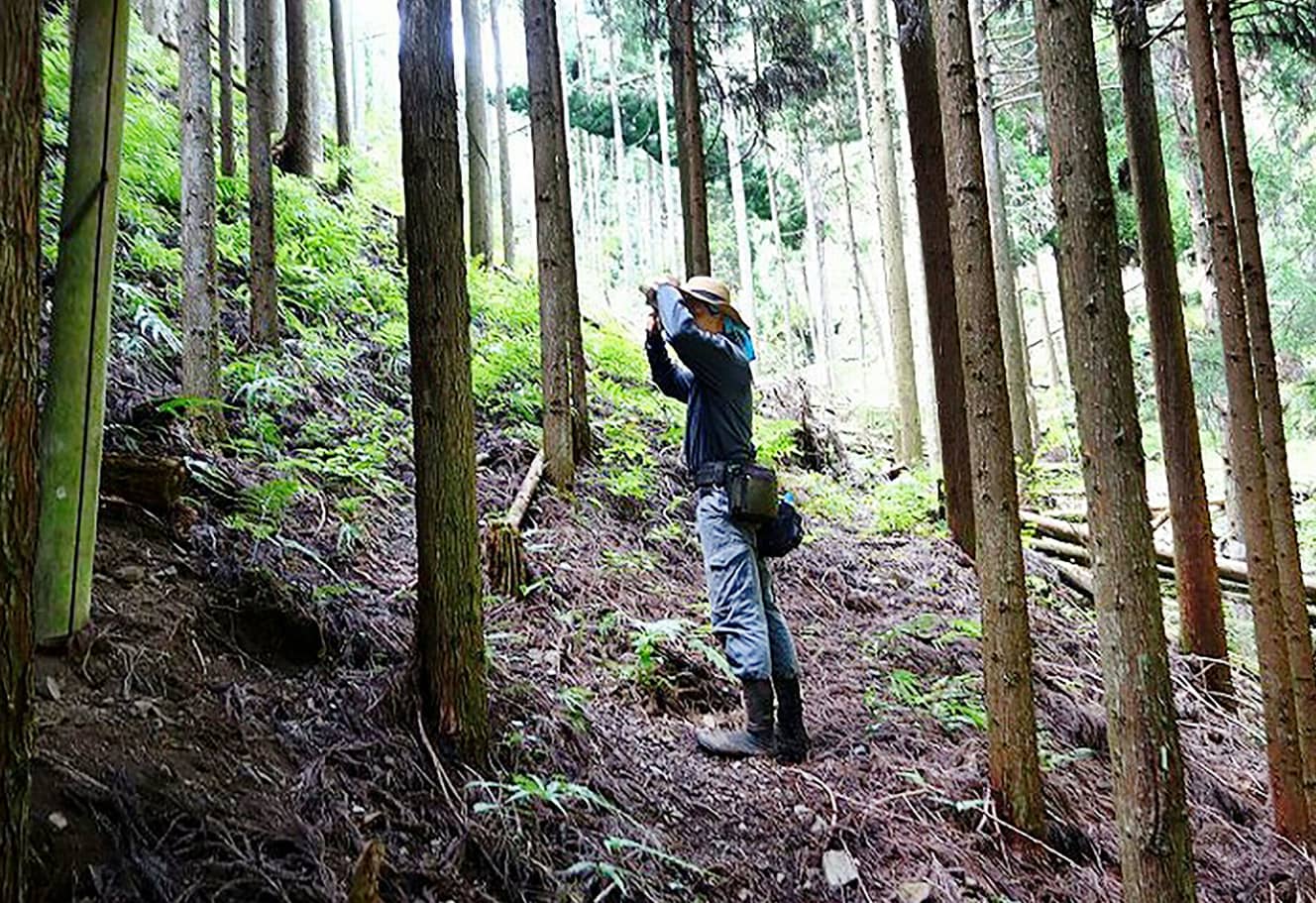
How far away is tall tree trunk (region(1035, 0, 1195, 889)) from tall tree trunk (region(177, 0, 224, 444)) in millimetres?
4432

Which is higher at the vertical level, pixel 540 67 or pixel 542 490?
pixel 540 67

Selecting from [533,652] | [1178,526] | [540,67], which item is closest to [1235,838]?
[1178,526]

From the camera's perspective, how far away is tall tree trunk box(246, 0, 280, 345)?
6445 millimetres

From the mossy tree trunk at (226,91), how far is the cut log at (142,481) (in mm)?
4921

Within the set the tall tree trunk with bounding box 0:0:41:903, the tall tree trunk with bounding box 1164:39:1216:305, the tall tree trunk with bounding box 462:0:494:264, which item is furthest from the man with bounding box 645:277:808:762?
the tall tree trunk with bounding box 1164:39:1216:305

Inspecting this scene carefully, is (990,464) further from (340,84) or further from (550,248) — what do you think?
(340,84)

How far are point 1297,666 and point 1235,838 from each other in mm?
985

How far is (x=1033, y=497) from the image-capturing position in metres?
11.8

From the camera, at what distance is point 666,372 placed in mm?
5004

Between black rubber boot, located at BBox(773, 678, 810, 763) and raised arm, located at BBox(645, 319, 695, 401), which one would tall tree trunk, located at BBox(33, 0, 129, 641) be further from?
black rubber boot, located at BBox(773, 678, 810, 763)

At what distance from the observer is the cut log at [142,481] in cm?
364

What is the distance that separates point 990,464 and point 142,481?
11.8ft

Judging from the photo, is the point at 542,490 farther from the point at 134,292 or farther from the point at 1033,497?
the point at 1033,497

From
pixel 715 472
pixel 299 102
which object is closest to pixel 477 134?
pixel 299 102
